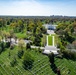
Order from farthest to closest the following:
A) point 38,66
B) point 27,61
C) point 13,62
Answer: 1. point 13,62
2. point 27,61
3. point 38,66

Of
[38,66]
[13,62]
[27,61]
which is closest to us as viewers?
[38,66]

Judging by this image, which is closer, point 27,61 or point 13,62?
point 27,61

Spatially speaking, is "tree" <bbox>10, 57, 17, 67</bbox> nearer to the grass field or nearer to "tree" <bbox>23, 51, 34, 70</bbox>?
the grass field

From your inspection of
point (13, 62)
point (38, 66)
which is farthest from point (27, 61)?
point (13, 62)

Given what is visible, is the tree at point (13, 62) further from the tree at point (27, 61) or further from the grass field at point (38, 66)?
the tree at point (27, 61)

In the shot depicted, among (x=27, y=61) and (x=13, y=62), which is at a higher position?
(x=27, y=61)

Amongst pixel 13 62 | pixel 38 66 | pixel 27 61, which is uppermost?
pixel 27 61

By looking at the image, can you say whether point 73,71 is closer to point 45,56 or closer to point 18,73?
point 45,56

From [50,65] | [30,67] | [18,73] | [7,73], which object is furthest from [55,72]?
[7,73]

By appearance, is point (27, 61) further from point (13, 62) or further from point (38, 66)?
point (13, 62)

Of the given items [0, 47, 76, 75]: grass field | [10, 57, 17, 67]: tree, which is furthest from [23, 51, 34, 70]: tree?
[10, 57, 17, 67]: tree
